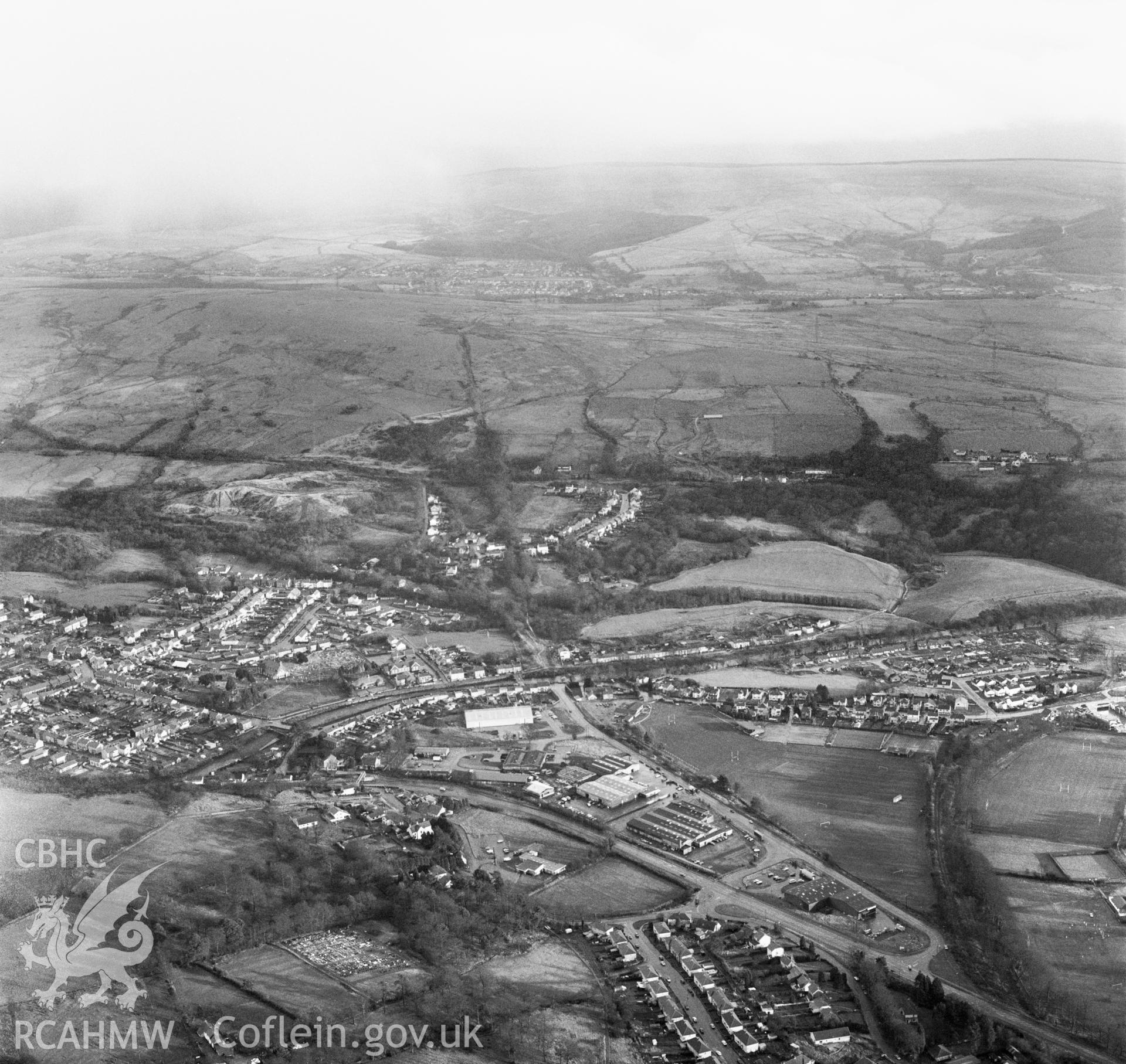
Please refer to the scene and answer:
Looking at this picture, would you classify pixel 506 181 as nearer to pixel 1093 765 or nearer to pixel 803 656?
pixel 803 656

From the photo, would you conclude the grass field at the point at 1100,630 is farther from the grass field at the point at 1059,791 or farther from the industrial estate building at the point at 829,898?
the industrial estate building at the point at 829,898

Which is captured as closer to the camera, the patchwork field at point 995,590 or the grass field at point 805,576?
the patchwork field at point 995,590

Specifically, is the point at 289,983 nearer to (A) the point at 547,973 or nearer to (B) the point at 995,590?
(A) the point at 547,973

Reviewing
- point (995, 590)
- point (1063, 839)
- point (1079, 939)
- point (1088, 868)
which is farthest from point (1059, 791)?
point (995, 590)

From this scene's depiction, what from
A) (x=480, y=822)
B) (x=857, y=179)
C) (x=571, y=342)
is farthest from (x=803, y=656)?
(x=857, y=179)

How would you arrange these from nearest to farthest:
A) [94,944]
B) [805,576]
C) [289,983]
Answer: [289,983]
[94,944]
[805,576]

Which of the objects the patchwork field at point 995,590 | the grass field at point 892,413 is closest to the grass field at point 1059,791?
the patchwork field at point 995,590

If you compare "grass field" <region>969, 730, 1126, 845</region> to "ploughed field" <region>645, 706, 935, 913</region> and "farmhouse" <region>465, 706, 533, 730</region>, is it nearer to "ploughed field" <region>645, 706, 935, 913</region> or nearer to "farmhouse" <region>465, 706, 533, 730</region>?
"ploughed field" <region>645, 706, 935, 913</region>
